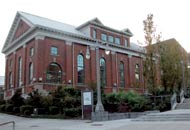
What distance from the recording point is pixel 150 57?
29812 mm

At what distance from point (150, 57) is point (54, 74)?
14.5 m

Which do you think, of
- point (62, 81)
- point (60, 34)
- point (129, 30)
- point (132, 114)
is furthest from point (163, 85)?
point (129, 30)

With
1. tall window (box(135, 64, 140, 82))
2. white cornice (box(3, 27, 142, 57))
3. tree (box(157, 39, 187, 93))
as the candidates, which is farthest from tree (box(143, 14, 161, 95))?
tall window (box(135, 64, 140, 82))

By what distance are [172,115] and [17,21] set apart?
33.7 metres

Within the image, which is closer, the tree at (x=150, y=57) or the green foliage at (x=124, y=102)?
the green foliage at (x=124, y=102)

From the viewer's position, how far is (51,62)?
36.8 metres

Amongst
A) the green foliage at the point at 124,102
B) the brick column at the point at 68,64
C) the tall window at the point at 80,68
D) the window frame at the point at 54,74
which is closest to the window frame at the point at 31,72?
the window frame at the point at 54,74

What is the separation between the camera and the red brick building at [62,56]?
118 ft

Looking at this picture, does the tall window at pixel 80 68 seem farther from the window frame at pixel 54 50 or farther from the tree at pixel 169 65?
the tree at pixel 169 65

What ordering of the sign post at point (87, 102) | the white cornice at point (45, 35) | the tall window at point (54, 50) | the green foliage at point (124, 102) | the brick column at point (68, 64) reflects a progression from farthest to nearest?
the brick column at point (68, 64), the tall window at point (54, 50), the white cornice at point (45, 35), the green foliage at point (124, 102), the sign post at point (87, 102)

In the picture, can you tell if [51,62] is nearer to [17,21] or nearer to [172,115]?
[17,21]

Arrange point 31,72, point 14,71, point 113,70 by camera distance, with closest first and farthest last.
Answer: point 31,72 < point 14,71 < point 113,70

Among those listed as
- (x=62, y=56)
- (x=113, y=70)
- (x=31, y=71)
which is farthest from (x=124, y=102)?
(x=113, y=70)

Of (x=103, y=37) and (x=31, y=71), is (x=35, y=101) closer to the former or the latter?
(x=31, y=71)
